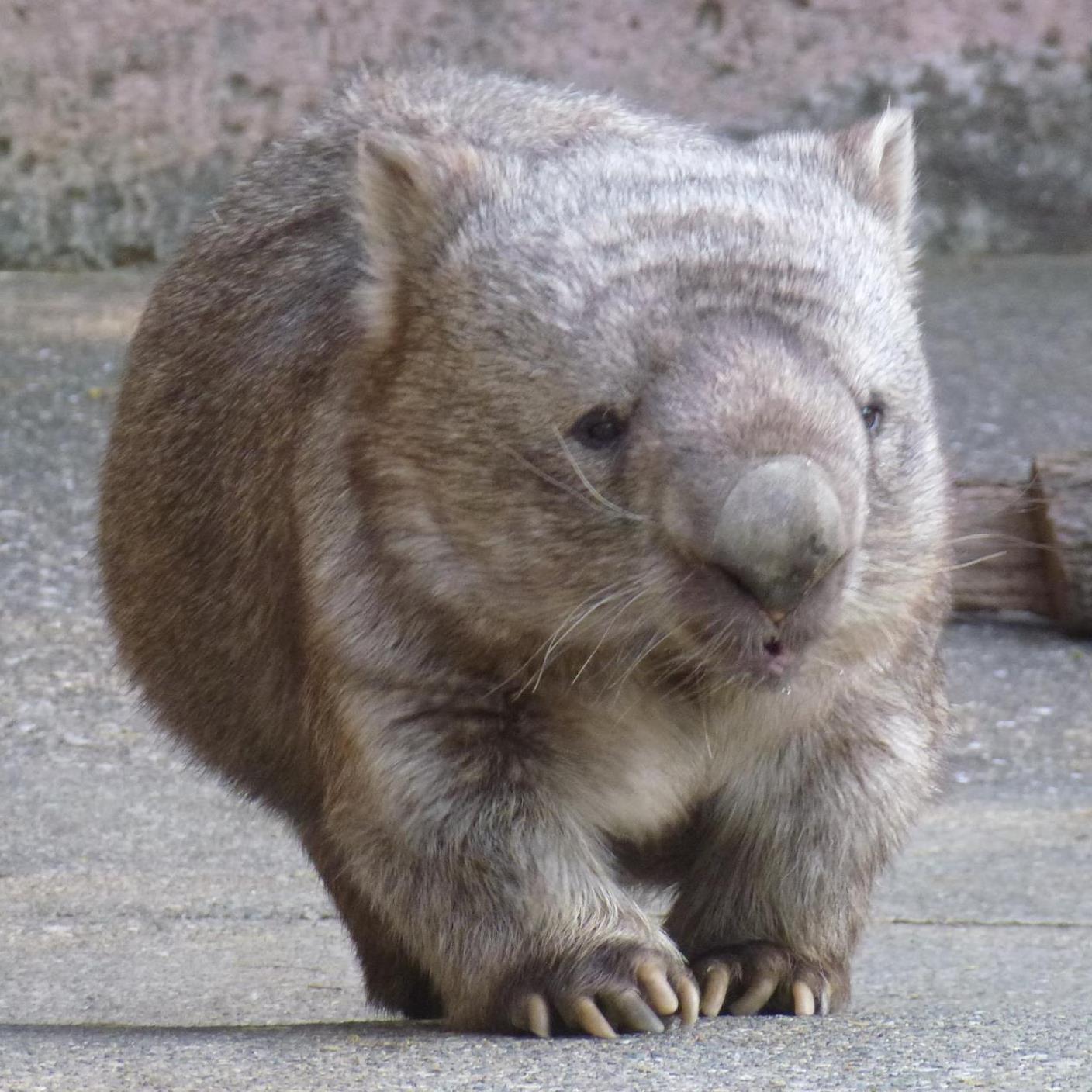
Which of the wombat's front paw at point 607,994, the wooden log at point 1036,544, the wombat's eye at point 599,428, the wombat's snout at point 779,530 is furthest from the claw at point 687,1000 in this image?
the wooden log at point 1036,544

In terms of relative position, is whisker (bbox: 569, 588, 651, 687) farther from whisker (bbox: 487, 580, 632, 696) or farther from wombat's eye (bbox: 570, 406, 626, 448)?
wombat's eye (bbox: 570, 406, 626, 448)

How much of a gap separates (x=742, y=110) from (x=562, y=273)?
19.4ft

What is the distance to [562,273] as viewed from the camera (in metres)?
2.73

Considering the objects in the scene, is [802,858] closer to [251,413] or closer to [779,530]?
[779,530]

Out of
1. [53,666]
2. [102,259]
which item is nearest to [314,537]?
[53,666]

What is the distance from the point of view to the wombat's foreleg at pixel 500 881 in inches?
105

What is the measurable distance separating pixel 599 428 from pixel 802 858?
722 millimetres

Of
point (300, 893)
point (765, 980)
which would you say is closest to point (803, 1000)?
point (765, 980)

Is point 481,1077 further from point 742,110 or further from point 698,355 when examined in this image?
point 742,110

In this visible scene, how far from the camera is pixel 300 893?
432 cm

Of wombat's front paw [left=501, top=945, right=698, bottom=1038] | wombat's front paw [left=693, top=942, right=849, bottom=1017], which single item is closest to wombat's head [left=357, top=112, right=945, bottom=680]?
wombat's front paw [left=501, top=945, right=698, bottom=1038]

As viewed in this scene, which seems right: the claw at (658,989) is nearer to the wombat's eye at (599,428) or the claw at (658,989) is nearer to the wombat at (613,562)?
the wombat at (613,562)

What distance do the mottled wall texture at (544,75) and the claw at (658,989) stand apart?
5.72 m

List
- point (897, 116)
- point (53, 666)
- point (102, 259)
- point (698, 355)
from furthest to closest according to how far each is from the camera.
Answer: point (102, 259) → point (53, 666) → point (897, 116) → point (698, 355)
